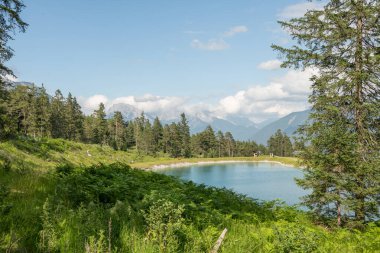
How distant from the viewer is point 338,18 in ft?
42.6

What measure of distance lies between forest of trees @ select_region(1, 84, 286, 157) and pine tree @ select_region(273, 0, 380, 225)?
40816 mm

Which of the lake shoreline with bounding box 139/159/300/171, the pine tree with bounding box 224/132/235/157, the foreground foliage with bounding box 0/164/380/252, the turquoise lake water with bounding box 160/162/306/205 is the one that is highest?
the pine tree with bounding box 224/132/235/157

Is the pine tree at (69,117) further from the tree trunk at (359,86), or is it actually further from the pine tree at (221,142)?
the tree trunk at (359,86)

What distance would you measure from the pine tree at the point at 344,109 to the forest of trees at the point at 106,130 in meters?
40.8

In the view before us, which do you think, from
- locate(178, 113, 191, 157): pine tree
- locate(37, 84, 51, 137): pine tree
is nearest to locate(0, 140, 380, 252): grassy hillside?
locate(37, 84, 51, 137): pine tree

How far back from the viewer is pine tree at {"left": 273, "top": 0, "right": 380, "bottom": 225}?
37.3 feet

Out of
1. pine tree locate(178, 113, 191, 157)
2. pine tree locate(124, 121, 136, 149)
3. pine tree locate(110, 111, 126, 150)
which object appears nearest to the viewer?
pine tree locate(110, 111, 126, 150)


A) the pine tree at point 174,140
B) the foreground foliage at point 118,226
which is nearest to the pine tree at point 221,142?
the pine tree at point 174,140

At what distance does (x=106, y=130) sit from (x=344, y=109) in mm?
86425

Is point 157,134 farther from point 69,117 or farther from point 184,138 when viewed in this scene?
point 69,117

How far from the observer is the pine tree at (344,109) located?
37.3 ft

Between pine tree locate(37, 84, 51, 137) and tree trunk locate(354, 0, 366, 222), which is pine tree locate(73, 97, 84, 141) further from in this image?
tree trunk locate(354, 0, 366, 222)

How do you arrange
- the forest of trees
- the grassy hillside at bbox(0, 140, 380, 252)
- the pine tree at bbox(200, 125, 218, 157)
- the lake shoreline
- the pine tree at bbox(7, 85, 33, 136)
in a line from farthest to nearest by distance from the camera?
the pine tree at bbox(200, 125, 218, 157), the lake shoreline, the forest of trees, the pine tree at bbox(7, 85, 33, 136), the grassy hillside at bbox(0, 140, 380, 252)

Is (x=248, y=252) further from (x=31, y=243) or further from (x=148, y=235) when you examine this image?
(x=31, y=243)
